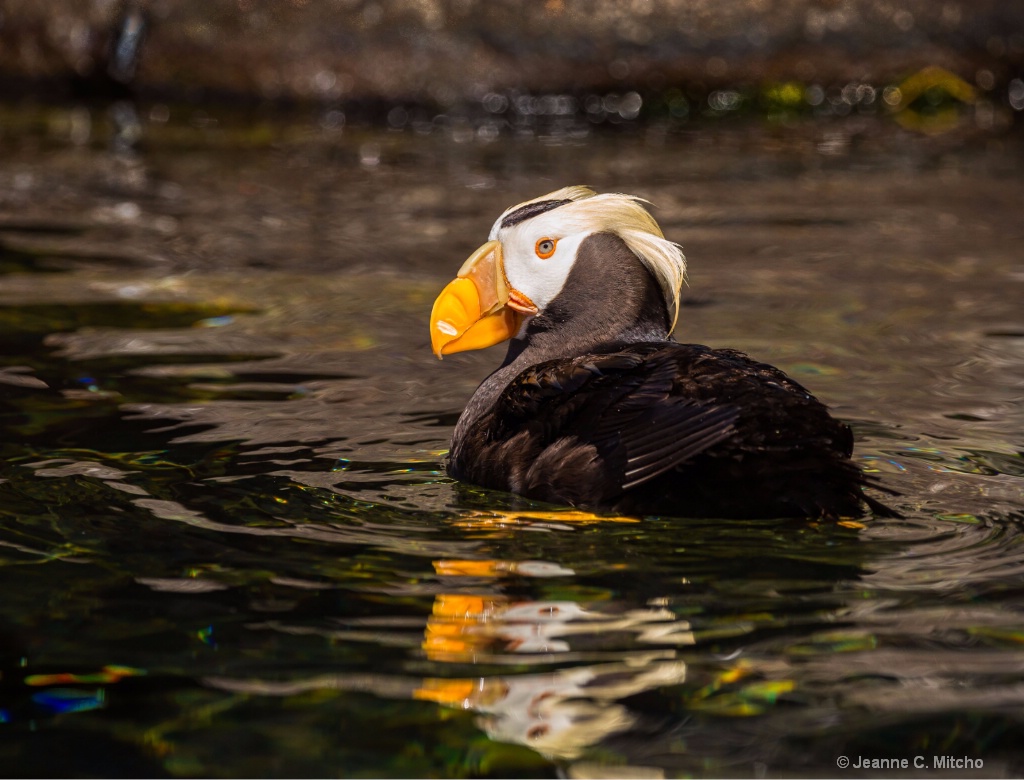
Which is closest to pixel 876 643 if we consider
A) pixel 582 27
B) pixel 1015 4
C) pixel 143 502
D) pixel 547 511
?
pixel 547 511

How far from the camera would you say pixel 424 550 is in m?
3.65

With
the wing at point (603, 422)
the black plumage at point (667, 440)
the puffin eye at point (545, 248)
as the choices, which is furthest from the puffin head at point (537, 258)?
the wing at point (603, 422)

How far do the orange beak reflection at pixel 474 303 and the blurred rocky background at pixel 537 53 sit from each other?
792 cm

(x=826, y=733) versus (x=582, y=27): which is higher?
(x=582, y=27)

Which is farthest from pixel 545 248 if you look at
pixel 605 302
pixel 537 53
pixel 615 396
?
pixel 537 53

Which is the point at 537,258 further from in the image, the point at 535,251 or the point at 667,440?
the point at 667,440

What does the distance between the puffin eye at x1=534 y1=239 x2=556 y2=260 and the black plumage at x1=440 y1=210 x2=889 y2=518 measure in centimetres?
40

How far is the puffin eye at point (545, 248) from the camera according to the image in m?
4.50

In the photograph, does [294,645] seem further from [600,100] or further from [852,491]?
[600,100]

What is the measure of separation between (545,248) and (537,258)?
4 centimetres

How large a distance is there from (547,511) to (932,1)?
376 inches

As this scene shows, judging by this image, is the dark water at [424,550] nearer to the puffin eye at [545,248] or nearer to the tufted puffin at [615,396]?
the tufted puffin at [615,396]

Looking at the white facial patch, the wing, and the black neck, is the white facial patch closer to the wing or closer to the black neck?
the black neck

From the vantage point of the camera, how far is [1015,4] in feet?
40.8
